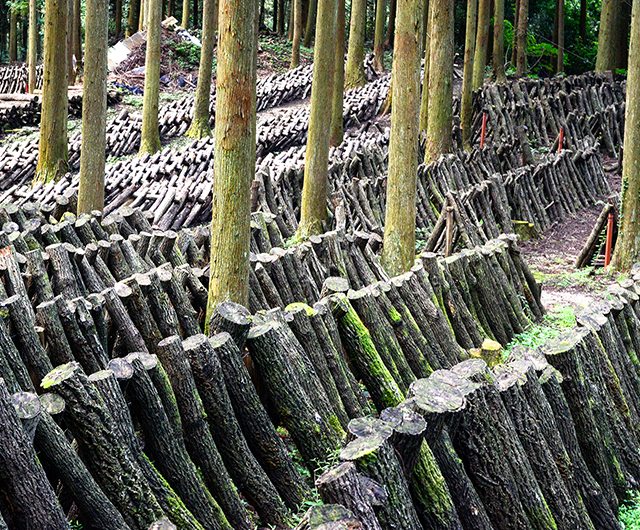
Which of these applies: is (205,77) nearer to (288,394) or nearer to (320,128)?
(320,128)

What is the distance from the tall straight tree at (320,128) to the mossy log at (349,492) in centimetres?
688

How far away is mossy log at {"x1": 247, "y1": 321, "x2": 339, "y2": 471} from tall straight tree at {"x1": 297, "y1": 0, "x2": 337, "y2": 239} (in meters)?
5.45

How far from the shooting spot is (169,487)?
3250 millimetres

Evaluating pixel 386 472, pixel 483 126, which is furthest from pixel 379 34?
pixel 386 472

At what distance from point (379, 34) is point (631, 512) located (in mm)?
24788

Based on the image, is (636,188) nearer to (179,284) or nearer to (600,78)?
Answer: (179,284)

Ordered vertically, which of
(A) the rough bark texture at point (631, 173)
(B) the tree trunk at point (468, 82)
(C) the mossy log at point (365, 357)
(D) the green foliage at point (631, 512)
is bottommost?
(D) the green foliage at point (631, 512)

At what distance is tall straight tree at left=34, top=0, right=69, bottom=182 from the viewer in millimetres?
11688

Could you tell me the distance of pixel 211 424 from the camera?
3.59m

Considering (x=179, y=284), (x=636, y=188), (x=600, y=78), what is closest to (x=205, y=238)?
(x=179, y=284)

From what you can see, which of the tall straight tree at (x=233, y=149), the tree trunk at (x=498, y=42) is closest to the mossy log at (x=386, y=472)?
the tall straight tree at (x=233, y=149)

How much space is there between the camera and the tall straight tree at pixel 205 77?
53.0 ft

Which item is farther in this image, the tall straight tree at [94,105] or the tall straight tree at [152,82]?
the tall straight tree at [152,82]

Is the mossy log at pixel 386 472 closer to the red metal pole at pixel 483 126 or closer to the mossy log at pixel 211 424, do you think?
the mossy log at pixel 211 424
